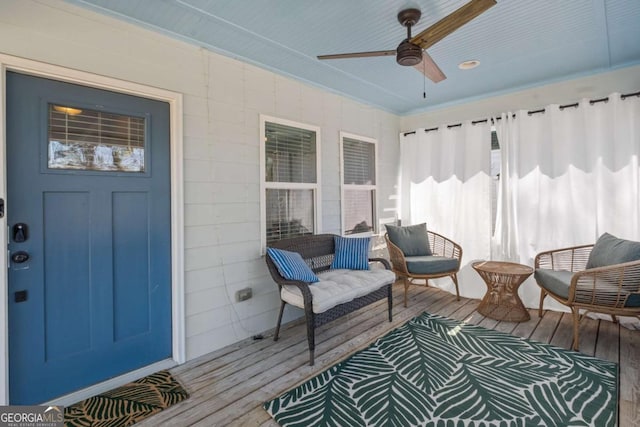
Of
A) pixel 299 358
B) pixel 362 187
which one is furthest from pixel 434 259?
pixel 299 358

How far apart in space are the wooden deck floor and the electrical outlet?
0.40 m

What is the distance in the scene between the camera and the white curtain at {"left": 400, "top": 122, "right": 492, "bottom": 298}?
4.03 meters

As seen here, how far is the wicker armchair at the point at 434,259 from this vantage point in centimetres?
372

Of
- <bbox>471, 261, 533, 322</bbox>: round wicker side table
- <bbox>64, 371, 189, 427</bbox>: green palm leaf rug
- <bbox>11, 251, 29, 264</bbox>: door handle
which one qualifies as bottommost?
Answer: <bbox>64, 371, 189, 427</bbox>: green palm leaf rug

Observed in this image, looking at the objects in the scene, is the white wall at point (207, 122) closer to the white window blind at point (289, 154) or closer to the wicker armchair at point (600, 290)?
the white window blind at point (289, 154)

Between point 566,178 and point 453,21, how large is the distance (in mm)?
2717

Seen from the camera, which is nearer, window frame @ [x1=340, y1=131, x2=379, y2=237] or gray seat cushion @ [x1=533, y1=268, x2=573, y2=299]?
gray seat cushion @ [x1=533, y1=268, x2=573, y2=299]

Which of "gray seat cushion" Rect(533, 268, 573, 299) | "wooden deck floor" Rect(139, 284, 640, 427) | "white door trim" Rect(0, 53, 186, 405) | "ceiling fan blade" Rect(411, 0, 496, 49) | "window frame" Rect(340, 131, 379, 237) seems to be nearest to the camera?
"ceiling fan blade" Rect(411, 0, 496, 49)

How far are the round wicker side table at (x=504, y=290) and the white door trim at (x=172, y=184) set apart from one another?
3086 millimetres

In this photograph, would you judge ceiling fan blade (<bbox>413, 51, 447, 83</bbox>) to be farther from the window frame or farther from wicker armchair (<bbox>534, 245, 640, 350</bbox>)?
wicker armchair (<bbox>534, 245, 640, 350</bbox>)

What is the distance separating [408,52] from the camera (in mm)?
1983

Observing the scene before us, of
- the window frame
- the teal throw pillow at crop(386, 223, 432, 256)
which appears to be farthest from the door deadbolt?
the teal throw pillow at crop(386, 223, 432, 256)

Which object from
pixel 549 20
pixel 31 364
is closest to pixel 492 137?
pixel 549 20

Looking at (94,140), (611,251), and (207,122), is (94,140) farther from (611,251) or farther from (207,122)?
(611,251)
